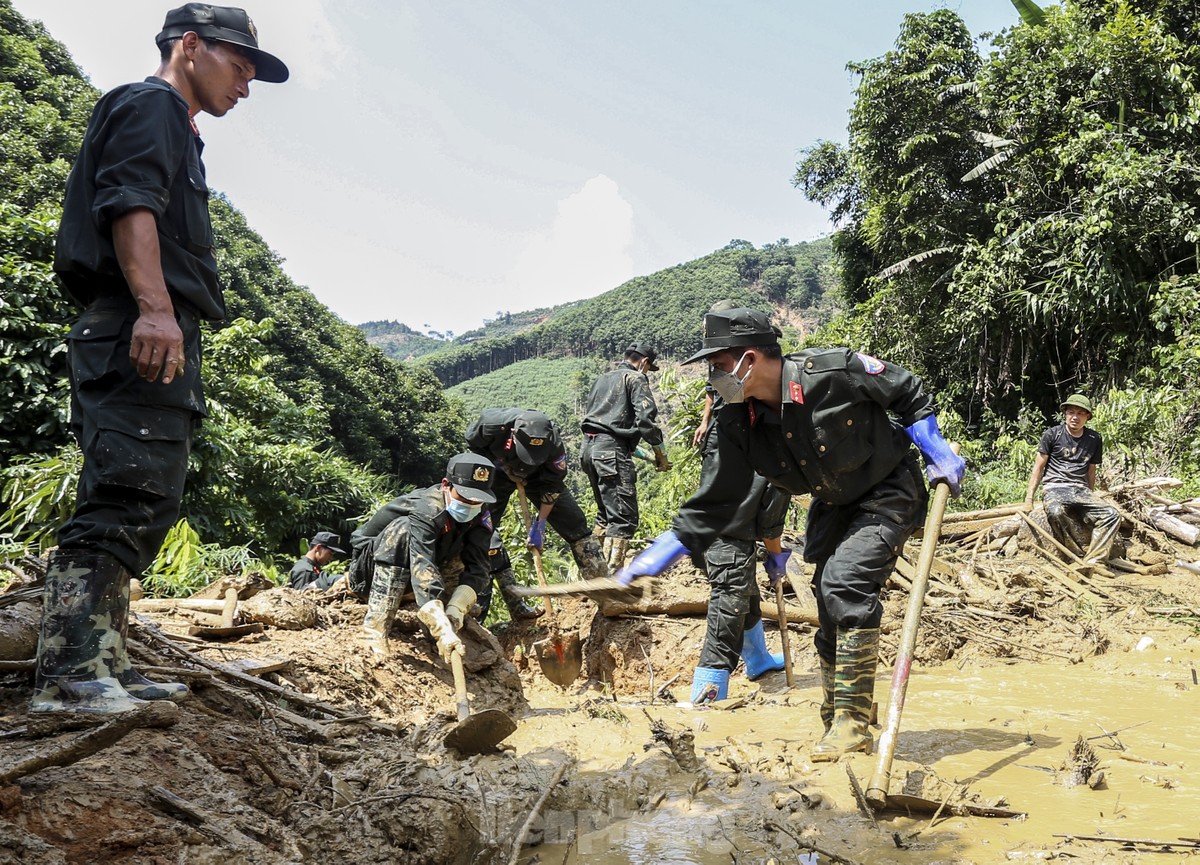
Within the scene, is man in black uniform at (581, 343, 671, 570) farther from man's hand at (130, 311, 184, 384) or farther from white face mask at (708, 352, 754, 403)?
man's hand at (130, 311, 184, 384)

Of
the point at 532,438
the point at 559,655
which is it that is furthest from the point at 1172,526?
the point at 532,438

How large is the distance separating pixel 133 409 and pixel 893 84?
56.3 feet

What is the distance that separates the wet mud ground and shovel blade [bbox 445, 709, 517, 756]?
6 centimetres

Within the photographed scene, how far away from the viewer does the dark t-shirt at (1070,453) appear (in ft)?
25.7

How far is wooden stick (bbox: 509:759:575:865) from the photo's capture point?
2.23m

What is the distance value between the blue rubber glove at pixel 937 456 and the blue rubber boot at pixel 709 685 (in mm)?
1815

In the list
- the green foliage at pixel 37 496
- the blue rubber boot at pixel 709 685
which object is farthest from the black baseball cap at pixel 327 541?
the blue rubber boot at pixel 709 685

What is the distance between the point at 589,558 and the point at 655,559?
309 centimetres

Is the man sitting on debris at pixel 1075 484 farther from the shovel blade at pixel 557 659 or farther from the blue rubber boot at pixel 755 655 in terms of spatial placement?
the shovel blade at pixel 557 659

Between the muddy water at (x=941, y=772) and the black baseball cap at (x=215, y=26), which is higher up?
the black baseball cap at (x=215, y=26)

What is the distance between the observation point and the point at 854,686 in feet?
10.1

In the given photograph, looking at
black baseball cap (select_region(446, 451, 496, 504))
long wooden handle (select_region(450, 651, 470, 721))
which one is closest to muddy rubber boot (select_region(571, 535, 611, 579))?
black baseball cap (select_region(446, 451, 496, 504))

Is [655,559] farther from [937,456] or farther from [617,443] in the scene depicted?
[617,443]

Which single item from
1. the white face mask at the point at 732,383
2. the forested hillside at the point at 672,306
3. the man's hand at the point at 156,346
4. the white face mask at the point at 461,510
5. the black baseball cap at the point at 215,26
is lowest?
the white face mask at the point at 461,510
